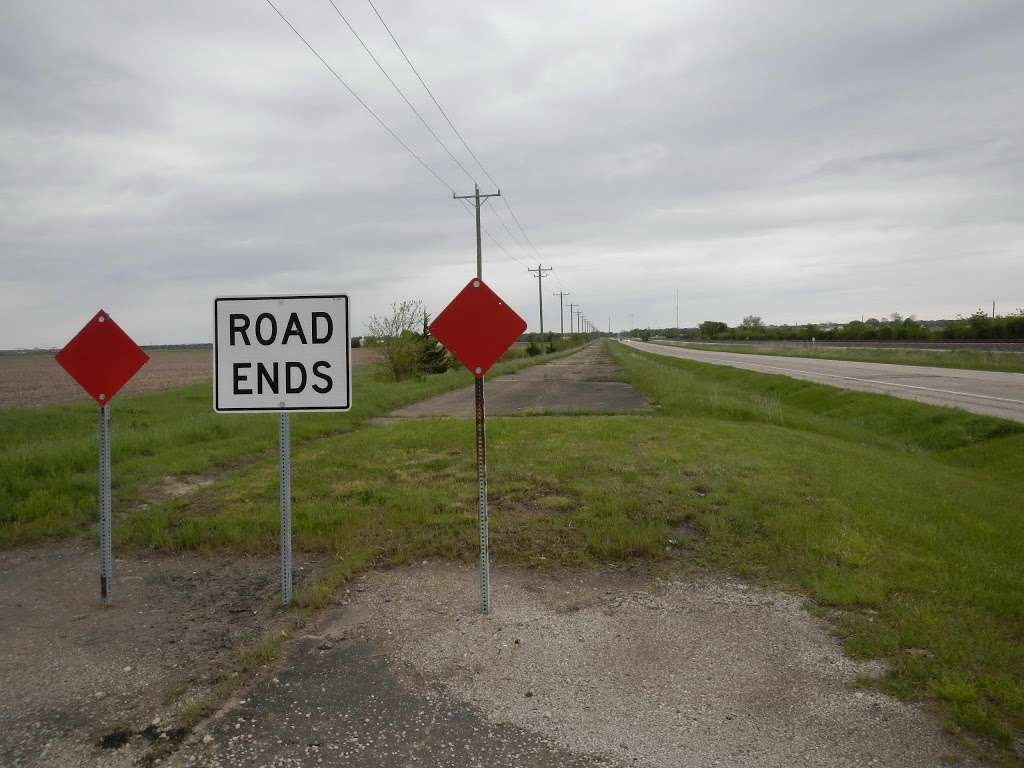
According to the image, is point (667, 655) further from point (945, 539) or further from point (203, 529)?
point (203, 529)

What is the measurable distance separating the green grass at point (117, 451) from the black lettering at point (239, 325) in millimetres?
3530

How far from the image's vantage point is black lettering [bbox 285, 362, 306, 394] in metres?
5.00

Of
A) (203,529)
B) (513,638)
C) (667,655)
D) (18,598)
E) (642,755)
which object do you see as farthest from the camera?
(203,529)

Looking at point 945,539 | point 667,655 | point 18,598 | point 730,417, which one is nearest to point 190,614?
point 18,598

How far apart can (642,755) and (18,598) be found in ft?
15.0

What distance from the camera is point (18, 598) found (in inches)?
208

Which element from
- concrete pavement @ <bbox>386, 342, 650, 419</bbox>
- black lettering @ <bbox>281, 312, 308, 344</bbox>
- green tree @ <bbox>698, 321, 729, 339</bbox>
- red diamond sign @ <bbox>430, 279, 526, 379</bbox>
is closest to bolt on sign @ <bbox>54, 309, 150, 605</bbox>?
black lettering @ <bbox>281, 312, 308, 344</bbox>

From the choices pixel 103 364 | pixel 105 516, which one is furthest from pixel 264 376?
pixel 105 516

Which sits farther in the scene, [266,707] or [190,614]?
[190,614]

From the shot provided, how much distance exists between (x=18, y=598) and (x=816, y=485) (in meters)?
7.34

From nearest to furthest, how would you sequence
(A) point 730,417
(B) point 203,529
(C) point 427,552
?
(C) point 427,552 → (B) point 203,529 → (A) point 730,417

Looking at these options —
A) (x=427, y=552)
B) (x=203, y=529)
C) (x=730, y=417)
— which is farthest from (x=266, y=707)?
(x=730, y=417)

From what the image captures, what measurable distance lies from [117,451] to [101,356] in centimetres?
656

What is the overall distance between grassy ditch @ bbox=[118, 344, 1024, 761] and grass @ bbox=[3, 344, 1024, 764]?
0.06 ft
